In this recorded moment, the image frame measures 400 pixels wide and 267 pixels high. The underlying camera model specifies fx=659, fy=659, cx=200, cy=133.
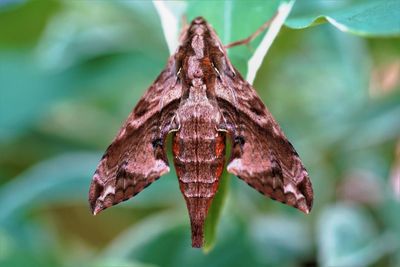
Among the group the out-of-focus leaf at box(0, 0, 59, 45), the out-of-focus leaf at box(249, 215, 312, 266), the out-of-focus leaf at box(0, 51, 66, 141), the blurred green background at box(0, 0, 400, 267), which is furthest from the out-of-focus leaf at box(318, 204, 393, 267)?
the out-of-focus leaf at box(0, 0, 59, 45)

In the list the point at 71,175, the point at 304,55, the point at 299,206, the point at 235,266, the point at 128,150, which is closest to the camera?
the point at 299,206

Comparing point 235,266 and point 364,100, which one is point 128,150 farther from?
point 364,100

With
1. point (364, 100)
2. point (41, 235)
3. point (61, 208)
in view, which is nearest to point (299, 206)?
point (364, 100)

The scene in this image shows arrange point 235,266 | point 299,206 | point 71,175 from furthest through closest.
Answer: point 71,175 < point 235,266 < point 299,206

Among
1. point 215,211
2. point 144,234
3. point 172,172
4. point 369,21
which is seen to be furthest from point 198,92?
point 172,172

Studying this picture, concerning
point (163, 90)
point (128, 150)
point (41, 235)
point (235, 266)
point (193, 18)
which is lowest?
point (235, 266)

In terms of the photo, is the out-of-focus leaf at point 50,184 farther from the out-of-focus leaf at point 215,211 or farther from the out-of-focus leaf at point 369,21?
the out-of-focus leaf at point 369,21

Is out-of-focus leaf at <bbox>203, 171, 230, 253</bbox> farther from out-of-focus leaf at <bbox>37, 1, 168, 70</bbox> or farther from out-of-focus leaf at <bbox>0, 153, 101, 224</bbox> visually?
out-of-focus leaf at <bbox>37, 1, 168, 70</bbox>
